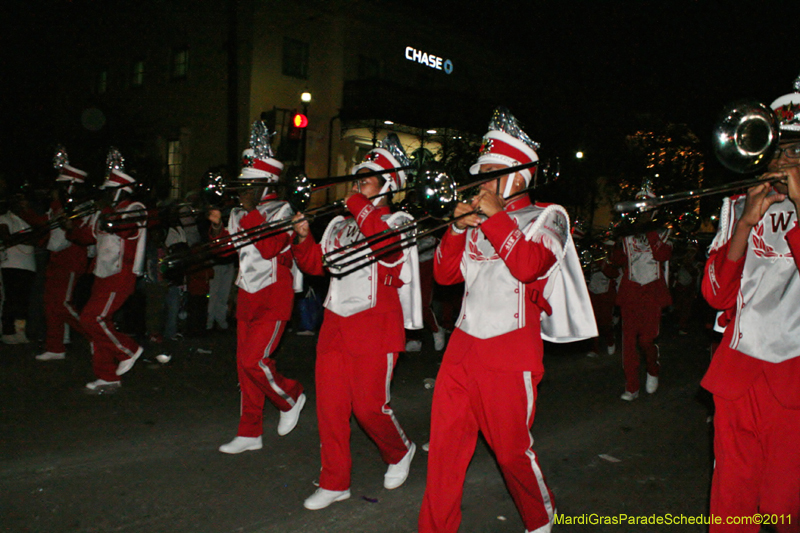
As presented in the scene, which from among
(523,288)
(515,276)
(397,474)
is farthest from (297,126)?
(515,276)

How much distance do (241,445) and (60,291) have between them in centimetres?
382

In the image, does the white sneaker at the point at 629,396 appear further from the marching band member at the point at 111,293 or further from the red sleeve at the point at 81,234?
the red sleeve at the point at 81,234

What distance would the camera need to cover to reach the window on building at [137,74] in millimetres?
23594

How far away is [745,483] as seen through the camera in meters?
2.74

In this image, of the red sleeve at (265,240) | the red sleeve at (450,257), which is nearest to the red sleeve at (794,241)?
the red sleeve at (450,257)

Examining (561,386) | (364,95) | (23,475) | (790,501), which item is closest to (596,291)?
(561,386)

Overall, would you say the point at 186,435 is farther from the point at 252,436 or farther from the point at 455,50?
the point at 455,50

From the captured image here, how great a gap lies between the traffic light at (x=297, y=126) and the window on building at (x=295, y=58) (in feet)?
33.3

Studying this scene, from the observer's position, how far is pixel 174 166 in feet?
73.3

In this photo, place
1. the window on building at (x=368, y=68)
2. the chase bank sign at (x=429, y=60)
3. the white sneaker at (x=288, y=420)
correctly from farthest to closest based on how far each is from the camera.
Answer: the chase bank sign at (x=429, y=60)
the window on building at (x=368, y=68)
the white sneaker at (x=288, y=420)

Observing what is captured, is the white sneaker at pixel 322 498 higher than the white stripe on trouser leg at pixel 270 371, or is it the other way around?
the white stripe on trouser leg at pixel 270 371

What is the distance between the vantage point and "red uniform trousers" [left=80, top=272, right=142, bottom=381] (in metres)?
6.05

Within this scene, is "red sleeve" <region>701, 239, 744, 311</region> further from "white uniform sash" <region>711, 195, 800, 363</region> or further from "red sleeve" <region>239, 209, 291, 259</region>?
"red sleeve" <region>239, 209, 291, 259</region>

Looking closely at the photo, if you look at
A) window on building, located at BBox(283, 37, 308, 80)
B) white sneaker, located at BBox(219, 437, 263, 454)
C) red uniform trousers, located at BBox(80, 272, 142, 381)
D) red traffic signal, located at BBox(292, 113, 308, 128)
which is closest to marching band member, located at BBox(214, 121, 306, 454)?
white sneaker, located at BBox(219, 437, 263, 454)
